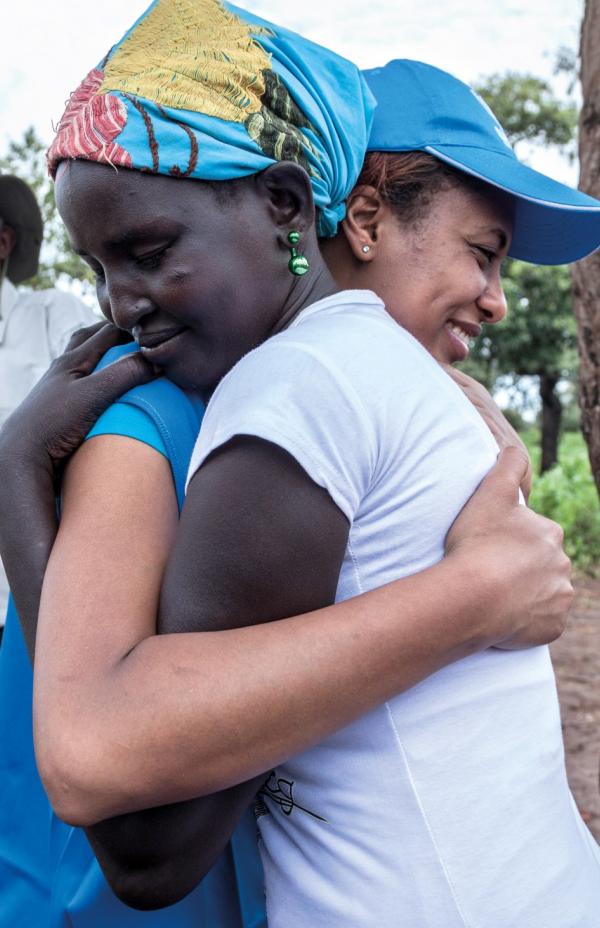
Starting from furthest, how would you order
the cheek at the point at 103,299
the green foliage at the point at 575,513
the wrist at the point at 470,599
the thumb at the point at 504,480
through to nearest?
the green foliage at the point at 575,513 → the cheek at the point at 103,299 → the thumb at the point at 504,480 → the wrist at the point at 470,599

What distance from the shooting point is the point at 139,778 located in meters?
1.09

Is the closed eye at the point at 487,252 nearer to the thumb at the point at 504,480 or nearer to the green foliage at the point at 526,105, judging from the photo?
the thumb at the point at 504,480

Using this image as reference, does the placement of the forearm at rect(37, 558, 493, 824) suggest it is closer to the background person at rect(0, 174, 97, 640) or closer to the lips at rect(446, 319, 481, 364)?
the lips at rect(446, 319, 481, 364)

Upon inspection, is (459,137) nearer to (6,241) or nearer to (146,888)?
(146,888)

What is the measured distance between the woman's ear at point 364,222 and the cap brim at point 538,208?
0.42 ft

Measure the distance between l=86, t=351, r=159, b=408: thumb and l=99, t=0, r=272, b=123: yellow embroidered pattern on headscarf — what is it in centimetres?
38

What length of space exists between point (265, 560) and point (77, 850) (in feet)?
2.19

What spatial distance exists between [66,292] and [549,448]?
20.5m

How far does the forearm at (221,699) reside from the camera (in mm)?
1090

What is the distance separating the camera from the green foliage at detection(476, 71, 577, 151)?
21.5 m

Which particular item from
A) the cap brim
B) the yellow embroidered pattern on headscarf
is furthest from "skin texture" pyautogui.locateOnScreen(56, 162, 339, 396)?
the cap brim

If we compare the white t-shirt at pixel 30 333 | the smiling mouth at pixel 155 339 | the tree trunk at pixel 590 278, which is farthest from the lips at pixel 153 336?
the white t-shirt at pixel 30 333

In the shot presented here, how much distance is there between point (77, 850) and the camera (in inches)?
58.1

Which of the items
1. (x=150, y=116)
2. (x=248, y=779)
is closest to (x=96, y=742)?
(x=248, y=779)
